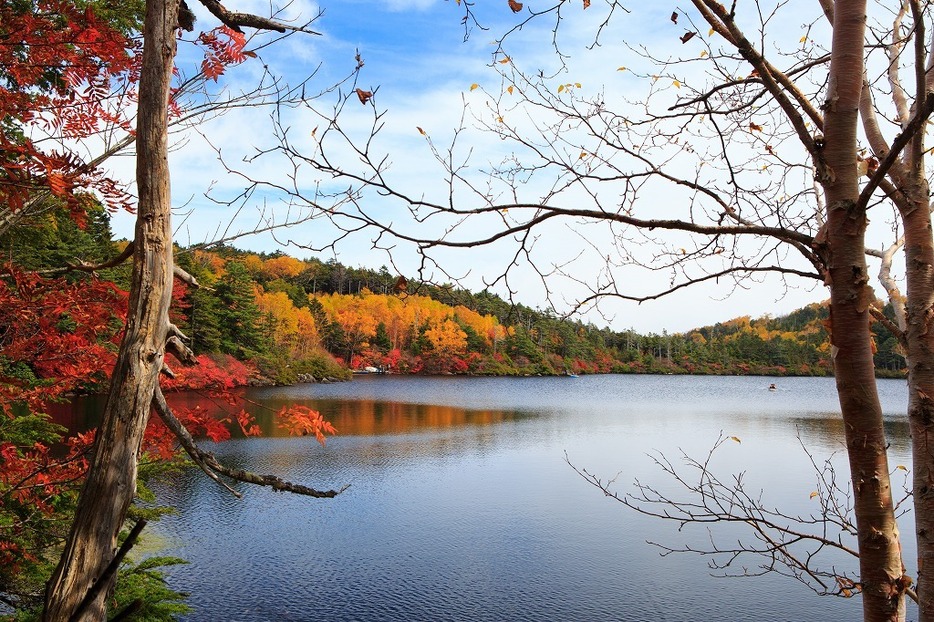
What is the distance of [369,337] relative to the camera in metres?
46.7

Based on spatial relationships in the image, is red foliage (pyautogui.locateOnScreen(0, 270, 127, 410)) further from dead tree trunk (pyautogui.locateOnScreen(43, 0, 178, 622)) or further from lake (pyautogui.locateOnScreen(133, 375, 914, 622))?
lake (pyautogui.locateOnScreen(133, 375, 914, 622))

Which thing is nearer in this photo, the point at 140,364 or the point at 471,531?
the point at 140,364

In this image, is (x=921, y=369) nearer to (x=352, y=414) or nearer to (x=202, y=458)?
(x=202, y=458)

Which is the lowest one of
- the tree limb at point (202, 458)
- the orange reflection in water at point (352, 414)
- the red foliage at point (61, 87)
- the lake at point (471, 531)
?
the lake at point (471, 531)

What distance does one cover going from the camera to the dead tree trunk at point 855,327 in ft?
4.83

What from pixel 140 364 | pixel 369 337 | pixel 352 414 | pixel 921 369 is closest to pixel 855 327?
pixel 921 369

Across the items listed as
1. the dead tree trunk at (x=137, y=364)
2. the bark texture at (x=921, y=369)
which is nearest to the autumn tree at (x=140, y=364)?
the dead tree trunk at (x=137, y=364)

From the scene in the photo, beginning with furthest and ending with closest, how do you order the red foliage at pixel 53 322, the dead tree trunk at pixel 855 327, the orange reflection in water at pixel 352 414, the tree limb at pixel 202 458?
the orange reflection in water at pixel 352 414 → the red foliage at pixel 53 322 → the tree limb at pixel 202 458 → the dead tree trunk at pixel 855 327

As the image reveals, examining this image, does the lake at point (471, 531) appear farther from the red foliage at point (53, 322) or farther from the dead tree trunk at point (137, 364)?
the dead tree trunk at point (137, 364)

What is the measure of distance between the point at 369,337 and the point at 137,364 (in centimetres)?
4544

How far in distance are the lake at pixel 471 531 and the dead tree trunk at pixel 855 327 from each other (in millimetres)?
3908

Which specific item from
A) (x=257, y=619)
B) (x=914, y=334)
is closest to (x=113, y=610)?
(x=257, y=619)

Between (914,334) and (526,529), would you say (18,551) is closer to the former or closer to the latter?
(914,334)

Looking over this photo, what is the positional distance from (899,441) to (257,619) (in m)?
15.9
